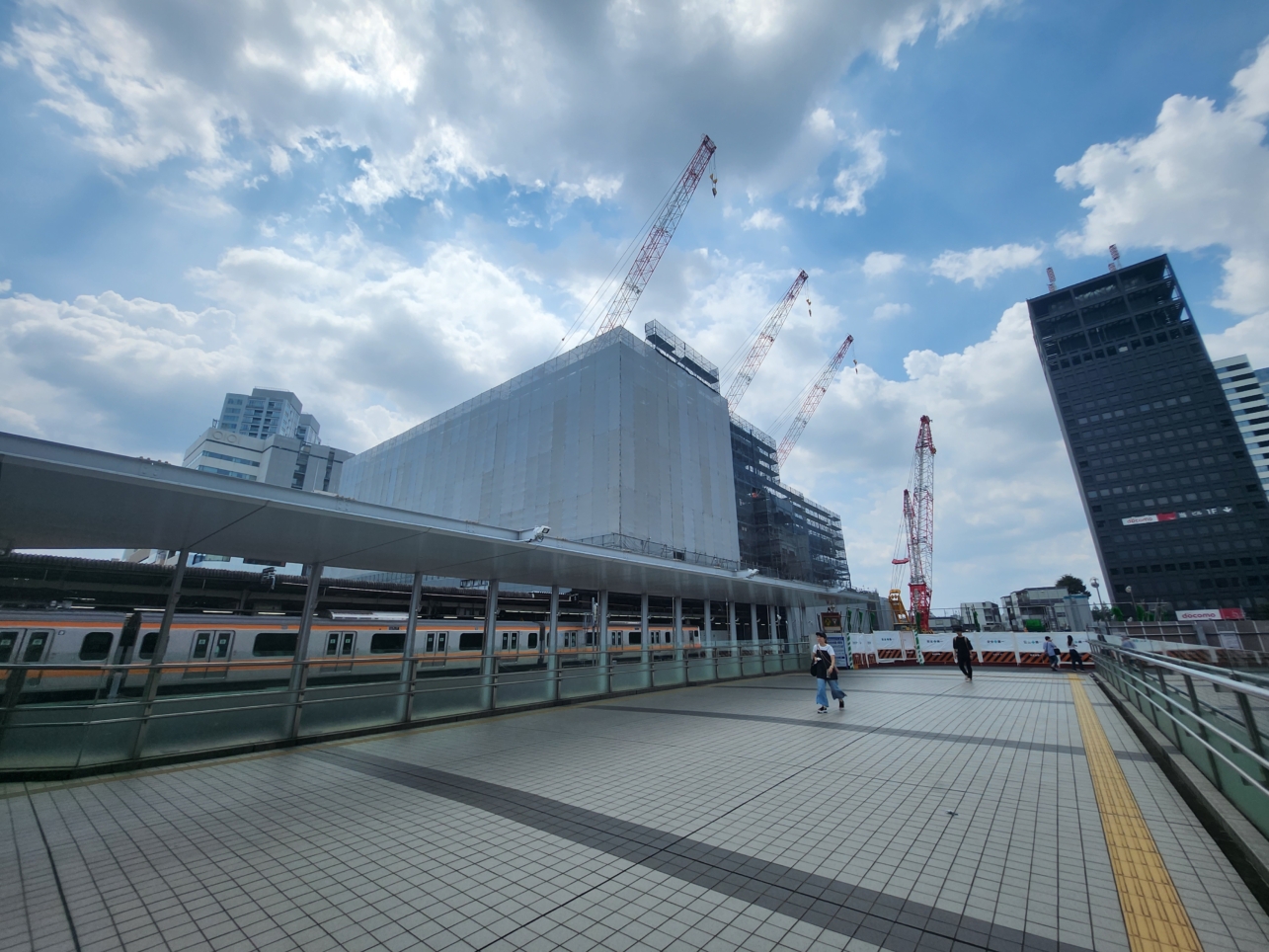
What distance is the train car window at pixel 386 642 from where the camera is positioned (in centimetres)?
1972

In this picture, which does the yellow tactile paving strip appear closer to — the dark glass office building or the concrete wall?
the concrete wall

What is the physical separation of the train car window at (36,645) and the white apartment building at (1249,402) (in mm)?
145882

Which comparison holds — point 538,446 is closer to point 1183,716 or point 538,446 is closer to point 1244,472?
point 1183,716

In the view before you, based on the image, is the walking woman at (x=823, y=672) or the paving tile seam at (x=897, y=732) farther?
the walking woman at (x=823, y=672)

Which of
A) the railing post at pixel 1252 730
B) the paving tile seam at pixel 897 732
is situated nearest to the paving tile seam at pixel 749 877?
the railing post at pixel 1252 730

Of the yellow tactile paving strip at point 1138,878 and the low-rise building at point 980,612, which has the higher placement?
the low-rise building at point 980,612

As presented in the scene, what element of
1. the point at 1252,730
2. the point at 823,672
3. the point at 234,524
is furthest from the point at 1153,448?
the point at 234,524

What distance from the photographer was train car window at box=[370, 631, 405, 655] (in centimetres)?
1972

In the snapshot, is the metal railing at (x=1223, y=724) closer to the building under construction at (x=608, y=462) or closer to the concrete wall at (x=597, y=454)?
the building under construction at (x=608, y=462)

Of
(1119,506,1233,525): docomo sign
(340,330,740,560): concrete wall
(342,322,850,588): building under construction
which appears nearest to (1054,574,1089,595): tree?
(1119,506,1233,525): docomo sign

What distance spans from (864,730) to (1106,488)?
11853 centimetres

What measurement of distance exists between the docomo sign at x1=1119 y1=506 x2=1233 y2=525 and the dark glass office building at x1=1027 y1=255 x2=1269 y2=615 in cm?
17

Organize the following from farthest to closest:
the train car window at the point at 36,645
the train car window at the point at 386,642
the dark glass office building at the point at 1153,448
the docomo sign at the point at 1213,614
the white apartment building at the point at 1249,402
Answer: the white apartment building at the point at 1249,402
the dark glass office building at the point at 1153,448
the docomo sign at the point at 1213,614
the train car window at the point at 386,642
the train car window at the point at 36,645

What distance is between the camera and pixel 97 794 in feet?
17.2
